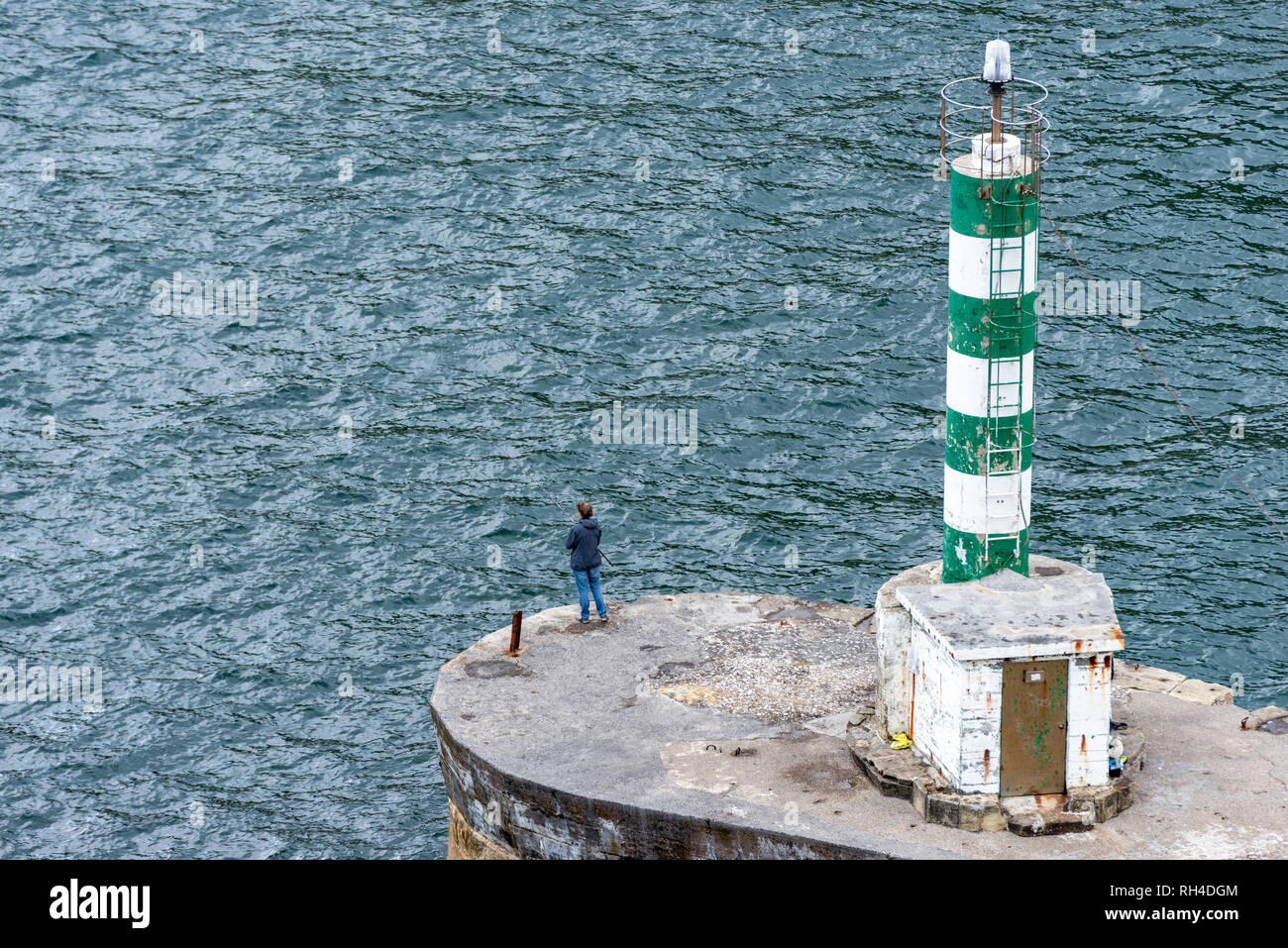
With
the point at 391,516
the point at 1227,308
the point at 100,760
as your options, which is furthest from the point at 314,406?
the point at 1227,308

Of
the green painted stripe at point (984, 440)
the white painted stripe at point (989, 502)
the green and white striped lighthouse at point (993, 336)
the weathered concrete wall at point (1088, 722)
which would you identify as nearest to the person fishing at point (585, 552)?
the green and white striped lighthouse at point (993, 336)

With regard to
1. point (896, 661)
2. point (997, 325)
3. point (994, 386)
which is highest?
point (997, 325)

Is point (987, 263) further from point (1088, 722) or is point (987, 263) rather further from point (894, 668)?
point (1088, 722)

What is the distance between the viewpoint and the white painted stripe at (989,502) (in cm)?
2884

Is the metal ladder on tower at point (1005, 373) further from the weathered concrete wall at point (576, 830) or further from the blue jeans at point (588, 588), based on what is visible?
the blue jeans at point (588, 588)

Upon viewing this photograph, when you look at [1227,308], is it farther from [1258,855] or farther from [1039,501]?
[1258,855]

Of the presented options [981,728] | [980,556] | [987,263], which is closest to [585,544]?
[980,556]

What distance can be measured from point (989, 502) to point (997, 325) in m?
2.46

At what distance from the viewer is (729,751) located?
3008 cm

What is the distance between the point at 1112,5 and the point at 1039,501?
67.2 ft

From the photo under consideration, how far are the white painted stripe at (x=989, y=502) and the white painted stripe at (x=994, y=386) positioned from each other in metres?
0.90

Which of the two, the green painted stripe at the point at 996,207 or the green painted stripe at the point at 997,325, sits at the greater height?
the green painted stripe at the point at 996,207

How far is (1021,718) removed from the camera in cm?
2764

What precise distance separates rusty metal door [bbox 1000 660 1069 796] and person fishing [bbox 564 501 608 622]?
8.41 metres
